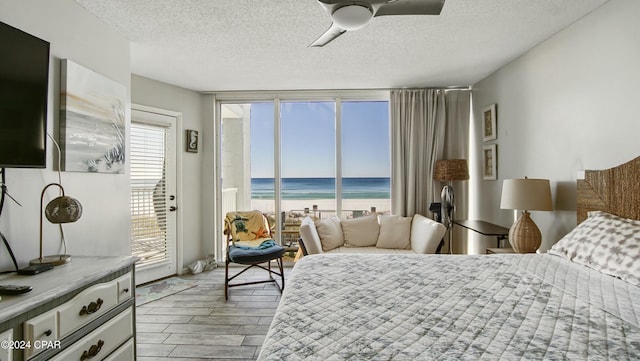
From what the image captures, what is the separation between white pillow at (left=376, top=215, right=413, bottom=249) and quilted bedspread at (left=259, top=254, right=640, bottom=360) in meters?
1.71

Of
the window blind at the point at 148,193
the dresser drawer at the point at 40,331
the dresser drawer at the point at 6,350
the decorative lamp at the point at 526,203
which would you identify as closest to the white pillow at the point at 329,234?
the decorative lamp at the point at 526,203

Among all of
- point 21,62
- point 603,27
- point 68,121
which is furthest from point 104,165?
point 603,27

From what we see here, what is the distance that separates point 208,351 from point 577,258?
260 centimetres

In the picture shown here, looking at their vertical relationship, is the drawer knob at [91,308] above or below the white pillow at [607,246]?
below

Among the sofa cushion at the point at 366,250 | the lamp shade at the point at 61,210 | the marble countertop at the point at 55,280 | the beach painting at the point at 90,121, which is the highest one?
the beach painting at the point at 90,121

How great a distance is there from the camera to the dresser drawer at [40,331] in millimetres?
1140

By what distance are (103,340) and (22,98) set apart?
130 centimetres

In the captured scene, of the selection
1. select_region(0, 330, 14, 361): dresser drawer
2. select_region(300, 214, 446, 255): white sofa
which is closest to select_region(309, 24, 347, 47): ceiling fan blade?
select_region(300, 214, 446, 255): white sofa

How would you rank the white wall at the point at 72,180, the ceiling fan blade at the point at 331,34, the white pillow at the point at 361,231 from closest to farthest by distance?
the white wall at the point at 72,180, the ceiling fan blade at the point at 331,34, the white pillow at the point at 361,231

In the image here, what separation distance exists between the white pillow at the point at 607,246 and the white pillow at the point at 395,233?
1.70 metres

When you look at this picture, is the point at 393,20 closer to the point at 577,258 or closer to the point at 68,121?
the point at 577,258

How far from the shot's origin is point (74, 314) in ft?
4.45

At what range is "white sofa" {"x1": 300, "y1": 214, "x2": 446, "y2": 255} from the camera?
3.46m

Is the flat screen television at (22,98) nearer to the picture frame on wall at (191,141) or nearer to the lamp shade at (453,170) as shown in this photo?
the picture frame on wall at (191,141)
